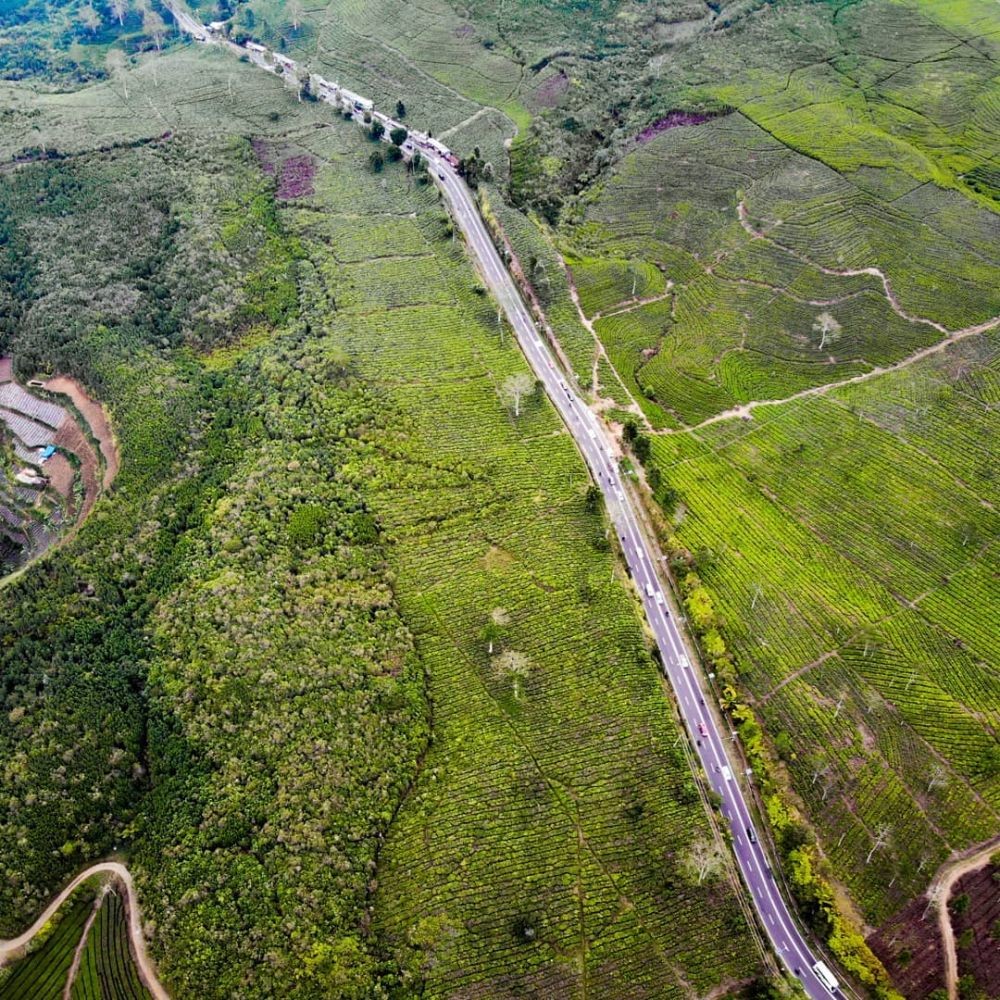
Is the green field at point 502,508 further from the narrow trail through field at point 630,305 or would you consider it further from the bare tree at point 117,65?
the bare tree at point 117,65

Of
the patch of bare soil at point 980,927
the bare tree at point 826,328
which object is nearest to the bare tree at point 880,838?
the patch of bare soil at point 980,927

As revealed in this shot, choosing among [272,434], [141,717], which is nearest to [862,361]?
[272,434]

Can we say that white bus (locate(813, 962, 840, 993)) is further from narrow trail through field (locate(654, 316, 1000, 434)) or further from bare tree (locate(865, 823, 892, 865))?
narrow trail through field (locate(654, 316, 1000, 434))

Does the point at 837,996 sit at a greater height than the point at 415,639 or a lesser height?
lesser

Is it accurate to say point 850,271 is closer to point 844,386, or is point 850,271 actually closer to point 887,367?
point 887,367

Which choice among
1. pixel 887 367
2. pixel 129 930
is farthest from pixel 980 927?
pixel 129 930

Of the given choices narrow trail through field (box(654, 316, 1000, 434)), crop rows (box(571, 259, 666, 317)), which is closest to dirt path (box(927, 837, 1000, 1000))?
narrow trail through field (box(654, 316, 1000, 434))

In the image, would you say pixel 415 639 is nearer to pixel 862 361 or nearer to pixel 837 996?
pixel 837 996
